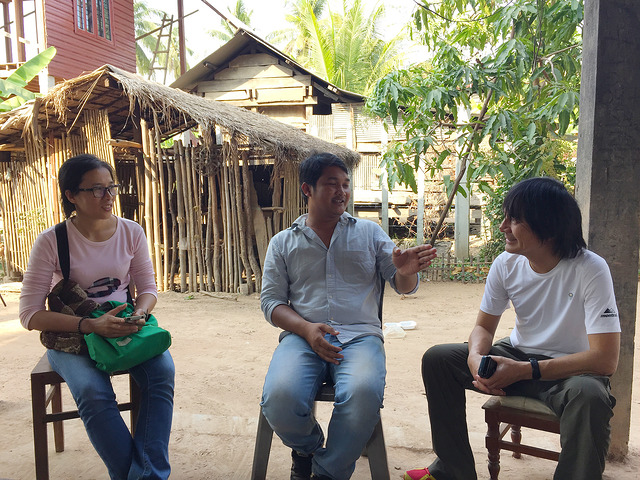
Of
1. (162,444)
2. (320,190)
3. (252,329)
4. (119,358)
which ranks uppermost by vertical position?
(320,190)

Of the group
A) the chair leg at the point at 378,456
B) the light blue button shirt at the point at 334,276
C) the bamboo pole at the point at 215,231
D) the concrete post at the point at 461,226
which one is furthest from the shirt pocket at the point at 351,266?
the concrete post at the point at 461,226

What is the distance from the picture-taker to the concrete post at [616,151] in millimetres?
2363

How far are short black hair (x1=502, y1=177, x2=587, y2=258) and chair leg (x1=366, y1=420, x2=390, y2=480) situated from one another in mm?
1062

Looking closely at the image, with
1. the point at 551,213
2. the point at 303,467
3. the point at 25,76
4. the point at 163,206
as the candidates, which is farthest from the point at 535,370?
the point at 25,76

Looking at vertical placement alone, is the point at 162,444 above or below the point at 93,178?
below

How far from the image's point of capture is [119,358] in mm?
2172

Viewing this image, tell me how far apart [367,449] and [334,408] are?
29cm

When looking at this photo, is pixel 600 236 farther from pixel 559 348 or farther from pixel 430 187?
pixel 430 187

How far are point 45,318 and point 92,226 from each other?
1.60 ft

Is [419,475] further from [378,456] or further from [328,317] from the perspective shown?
[328,317]

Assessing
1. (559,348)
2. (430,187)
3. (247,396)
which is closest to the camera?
(559,348)

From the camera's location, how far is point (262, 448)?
7.60ft

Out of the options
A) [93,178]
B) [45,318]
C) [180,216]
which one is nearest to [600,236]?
[93,178]

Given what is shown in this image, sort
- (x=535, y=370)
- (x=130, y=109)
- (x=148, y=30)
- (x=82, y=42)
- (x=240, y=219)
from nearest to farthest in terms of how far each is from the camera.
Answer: (x=535, y=370), (x=130, y=109), (x=240, y=219), (x=82, y=42), (x=148, y=30)
